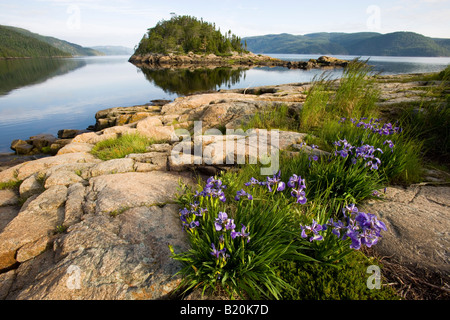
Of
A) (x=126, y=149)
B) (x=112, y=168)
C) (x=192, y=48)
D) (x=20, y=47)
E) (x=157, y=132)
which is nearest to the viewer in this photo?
(x=112, y=168)

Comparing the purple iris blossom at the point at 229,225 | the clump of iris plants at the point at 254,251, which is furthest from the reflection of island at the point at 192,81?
the purple iris blossom at the point at 229,225

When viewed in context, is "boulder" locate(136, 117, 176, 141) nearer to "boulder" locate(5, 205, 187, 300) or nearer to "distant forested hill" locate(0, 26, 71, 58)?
"boulder" locate(5, 205, 187, 300)

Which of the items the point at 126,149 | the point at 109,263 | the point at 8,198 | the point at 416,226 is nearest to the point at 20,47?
the point at 126,149

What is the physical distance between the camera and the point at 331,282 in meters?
1.88

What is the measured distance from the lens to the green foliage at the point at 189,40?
89.7m

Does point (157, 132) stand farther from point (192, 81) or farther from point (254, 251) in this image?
point (192, 81)

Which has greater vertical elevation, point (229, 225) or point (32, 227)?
point (229, 225)

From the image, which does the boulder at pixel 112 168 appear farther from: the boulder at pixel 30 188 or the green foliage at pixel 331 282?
the green foliage at pixel 331 282

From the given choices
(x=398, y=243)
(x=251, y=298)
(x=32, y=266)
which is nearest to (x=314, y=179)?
(x=398, y=243)

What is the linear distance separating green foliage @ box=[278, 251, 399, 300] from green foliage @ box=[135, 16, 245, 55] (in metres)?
97.9

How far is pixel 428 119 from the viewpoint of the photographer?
16.2 feet

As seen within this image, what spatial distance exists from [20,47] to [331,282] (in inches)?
7817

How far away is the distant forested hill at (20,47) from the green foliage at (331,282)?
169 m
